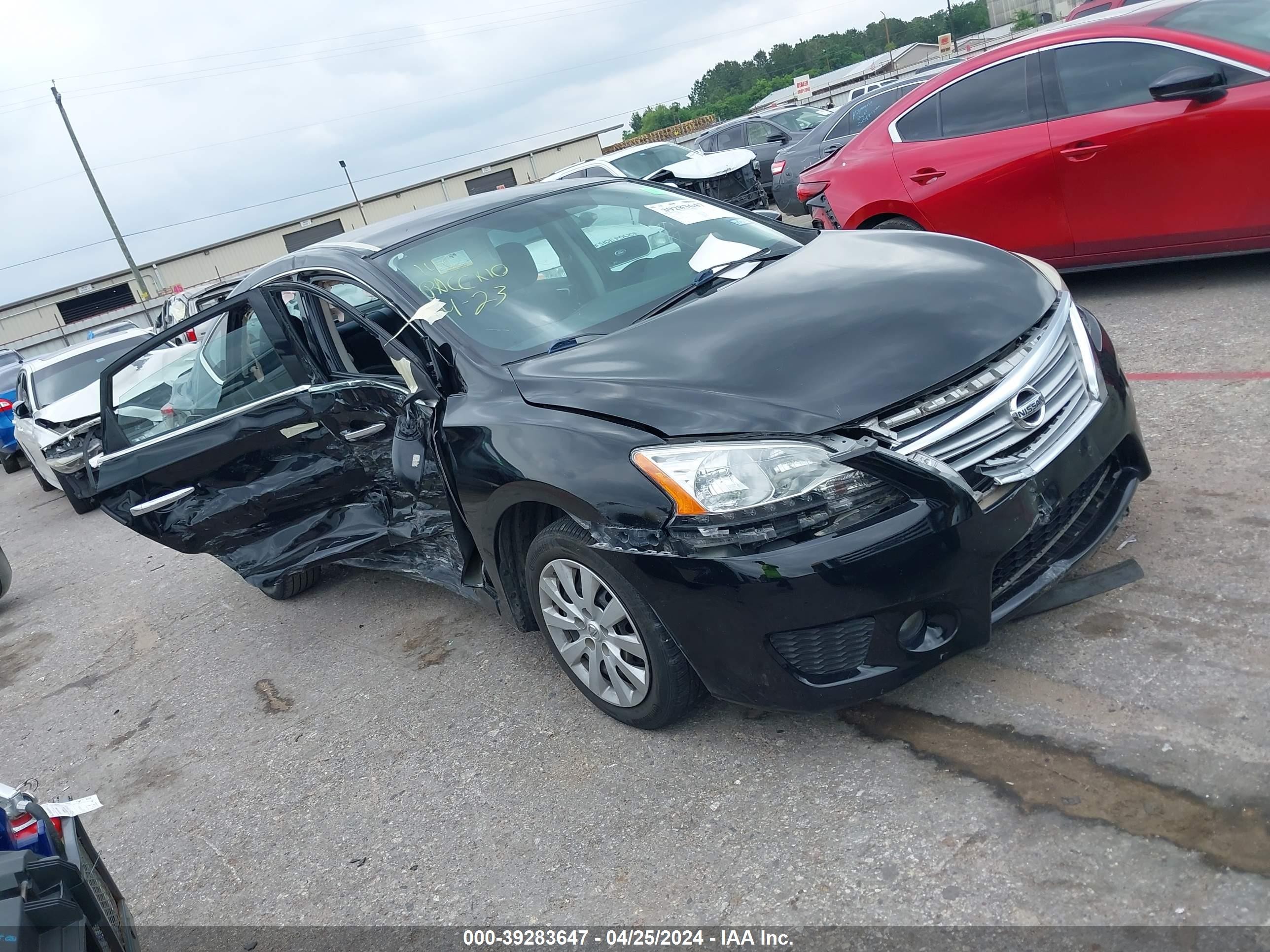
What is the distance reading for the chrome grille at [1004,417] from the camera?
8.80 ft

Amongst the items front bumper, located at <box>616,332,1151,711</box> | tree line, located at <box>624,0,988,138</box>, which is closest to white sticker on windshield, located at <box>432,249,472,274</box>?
front bumper, located at <box>616,332,1151,711</box>

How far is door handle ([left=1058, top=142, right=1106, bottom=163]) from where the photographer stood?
18.5 ft

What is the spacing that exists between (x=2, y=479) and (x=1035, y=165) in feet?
47.2

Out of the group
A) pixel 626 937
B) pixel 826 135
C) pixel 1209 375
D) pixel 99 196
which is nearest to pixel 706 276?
→ pixel 626 937

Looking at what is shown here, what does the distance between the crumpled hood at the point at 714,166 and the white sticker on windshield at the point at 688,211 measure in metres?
6.68

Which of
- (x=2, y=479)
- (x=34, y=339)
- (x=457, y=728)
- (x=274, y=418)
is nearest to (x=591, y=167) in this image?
(x=2, y=479)

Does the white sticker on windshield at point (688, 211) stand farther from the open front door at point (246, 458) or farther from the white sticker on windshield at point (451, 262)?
the open front door at point (246, 458)

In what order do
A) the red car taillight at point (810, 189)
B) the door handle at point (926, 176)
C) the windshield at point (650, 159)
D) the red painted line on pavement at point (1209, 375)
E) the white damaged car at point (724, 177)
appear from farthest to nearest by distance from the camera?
the windshield at point (650, 159) < the white damaged car at point (724, 177) < the red car taillight at point (810, 189) < the door handle at point (926, 176) < the red painted line on pavement at point (1209, 375)

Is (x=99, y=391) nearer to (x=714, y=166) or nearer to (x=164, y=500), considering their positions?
(x=164, y=500)

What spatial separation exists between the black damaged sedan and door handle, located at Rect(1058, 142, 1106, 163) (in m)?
2.42

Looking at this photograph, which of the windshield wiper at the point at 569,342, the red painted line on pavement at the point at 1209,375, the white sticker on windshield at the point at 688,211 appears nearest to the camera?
the windshield wiper at the point at 569,342

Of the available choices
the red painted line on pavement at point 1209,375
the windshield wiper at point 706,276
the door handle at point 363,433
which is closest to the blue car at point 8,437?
the door handle at point 363,433

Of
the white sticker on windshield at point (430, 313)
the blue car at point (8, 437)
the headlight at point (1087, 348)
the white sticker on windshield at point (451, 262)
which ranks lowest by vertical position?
the blue car at point (8, 437)

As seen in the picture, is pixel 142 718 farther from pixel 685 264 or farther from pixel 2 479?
pixel 2 479
